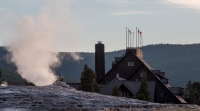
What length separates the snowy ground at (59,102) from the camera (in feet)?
84.7

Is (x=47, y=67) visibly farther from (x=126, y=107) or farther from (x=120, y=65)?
(x=126, y=107)

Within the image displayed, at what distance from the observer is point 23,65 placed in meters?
79.2

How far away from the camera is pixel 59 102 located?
2686 centimetres

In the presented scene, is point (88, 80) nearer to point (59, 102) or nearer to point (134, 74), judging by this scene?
point (134, 74)

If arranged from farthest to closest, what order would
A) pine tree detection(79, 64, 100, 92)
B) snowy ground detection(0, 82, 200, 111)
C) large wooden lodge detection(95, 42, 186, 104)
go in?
Result: large wooden lodge detection(95, 42, 186, 104) < pine tree detection(79, 64, 100, 92) < snowy ground detection(0, 82, 200, 111)

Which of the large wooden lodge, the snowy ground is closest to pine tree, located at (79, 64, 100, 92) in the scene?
the large wooden lodge

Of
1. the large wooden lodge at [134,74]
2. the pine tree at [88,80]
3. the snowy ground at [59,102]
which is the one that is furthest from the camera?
the large wooden lodge at [134,74]

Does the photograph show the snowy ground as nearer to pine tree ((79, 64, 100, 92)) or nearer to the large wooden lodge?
pine tree ((79, 64, 100, 92))

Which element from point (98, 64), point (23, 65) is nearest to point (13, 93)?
point (23, 65)

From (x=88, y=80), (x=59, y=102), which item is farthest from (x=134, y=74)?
(x=59, y=102)

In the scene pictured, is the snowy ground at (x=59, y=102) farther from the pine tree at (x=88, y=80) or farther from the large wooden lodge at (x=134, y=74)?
the large wooden lodge at (x=134, y=74)

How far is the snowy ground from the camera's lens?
2581cm

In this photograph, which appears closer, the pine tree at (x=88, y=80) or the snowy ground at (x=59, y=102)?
the snowy ground at (x=59, y=102)

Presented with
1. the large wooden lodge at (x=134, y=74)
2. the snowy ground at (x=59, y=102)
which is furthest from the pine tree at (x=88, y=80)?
the snowy ground at (x=59, y=102)
